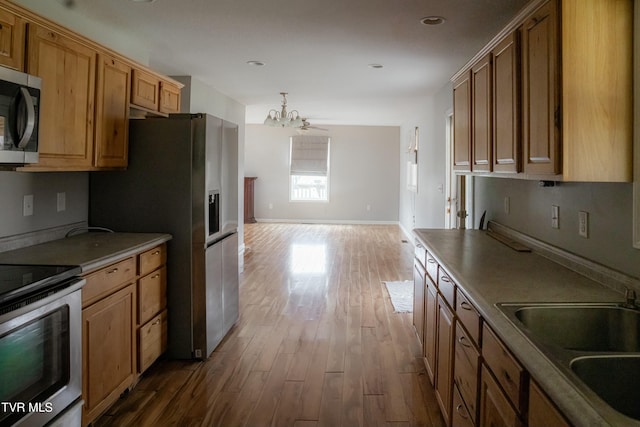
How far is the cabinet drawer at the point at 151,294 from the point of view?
2.72 meters

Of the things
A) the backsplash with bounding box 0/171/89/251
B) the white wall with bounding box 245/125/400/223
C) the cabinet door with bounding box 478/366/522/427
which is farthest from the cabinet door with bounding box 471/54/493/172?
the white wall with bounding box 245/125/400/223

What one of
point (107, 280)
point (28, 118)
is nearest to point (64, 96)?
point (28, 118)

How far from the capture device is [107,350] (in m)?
2.34

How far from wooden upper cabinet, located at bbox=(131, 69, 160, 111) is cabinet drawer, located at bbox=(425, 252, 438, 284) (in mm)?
2312

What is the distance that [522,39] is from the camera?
201cm

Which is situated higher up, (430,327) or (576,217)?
(576,217)

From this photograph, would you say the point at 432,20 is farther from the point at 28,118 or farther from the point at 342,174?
the point at 342,174

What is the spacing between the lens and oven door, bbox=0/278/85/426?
159cm

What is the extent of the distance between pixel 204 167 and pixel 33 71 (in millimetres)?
1124

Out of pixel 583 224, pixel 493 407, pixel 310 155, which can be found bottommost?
pixel 493 407

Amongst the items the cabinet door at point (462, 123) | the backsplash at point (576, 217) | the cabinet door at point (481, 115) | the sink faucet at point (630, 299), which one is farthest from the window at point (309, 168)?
the sink faucet at point (630, 299)

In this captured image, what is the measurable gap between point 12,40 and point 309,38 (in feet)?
6.47

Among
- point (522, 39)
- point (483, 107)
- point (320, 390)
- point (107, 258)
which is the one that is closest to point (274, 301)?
point (320, 390)

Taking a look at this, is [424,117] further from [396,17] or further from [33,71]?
[33,71]
